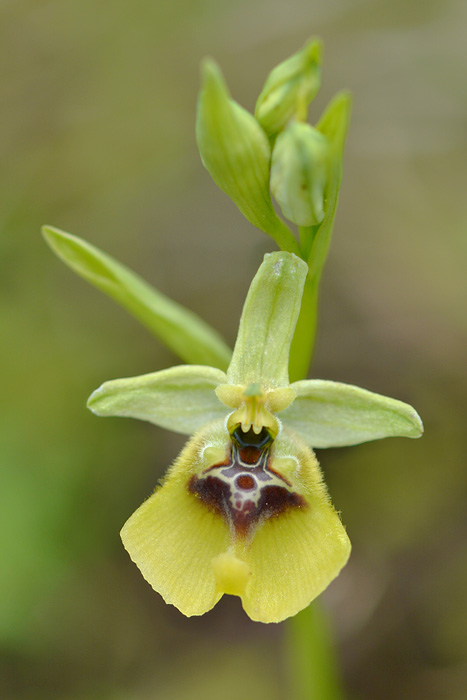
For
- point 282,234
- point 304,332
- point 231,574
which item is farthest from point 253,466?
point 282,234

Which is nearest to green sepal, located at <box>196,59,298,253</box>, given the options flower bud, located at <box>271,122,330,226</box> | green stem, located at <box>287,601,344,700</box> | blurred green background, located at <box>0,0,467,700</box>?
flower bud, located at <box>271,122,330,226</box>

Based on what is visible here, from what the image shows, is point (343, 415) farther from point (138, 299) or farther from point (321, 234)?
point (138, 299)

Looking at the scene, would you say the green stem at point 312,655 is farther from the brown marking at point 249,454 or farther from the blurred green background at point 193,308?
the brown marking at point 249,454

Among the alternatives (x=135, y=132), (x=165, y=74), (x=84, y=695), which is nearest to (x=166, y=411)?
(x=84, y=695)

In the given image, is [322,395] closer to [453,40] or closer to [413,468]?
[413,468]

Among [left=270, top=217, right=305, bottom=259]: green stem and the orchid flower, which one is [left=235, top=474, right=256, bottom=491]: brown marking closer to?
the orchid flower

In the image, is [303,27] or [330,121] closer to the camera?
[330,121]
